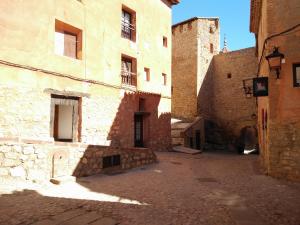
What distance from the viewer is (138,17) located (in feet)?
52.6

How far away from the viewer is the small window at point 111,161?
973 cm

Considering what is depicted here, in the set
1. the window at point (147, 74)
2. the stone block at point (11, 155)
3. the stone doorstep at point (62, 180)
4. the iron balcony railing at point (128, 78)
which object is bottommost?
the stone doorstep at point (62, 180)

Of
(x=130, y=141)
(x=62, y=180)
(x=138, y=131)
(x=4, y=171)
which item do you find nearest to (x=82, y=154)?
(x=62, y=180)

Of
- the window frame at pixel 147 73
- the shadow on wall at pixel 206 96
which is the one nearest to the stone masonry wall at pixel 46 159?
the window frame at pixel 147 73

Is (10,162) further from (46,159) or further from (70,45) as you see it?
(70,45)

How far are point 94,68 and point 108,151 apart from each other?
4.96 m

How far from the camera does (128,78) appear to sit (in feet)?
51.2

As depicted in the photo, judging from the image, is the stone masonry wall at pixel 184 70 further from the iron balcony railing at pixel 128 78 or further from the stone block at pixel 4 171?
the stone block at pixel 4 171

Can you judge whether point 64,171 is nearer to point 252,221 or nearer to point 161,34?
point 252,221

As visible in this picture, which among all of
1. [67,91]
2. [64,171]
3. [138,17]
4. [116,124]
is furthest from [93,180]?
[138,17]

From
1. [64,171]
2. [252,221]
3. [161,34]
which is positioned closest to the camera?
[252,221]

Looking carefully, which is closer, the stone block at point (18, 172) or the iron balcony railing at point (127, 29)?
the stone block at point (18, 172)

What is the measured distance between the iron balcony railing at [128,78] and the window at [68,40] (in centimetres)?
306

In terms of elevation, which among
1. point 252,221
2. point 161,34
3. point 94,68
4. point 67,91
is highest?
point 161,34
